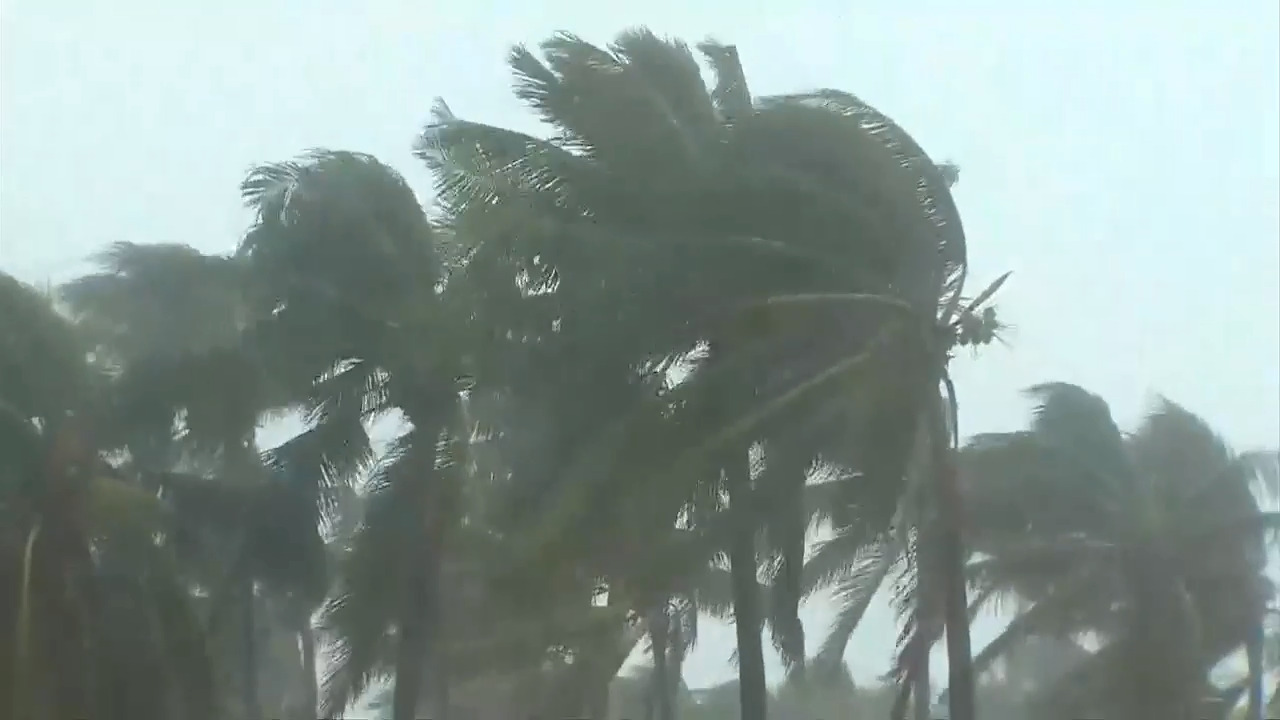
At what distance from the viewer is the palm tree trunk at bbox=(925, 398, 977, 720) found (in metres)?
7.96

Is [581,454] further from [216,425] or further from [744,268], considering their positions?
[216,425]

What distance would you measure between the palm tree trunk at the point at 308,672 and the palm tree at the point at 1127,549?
14.7 feet

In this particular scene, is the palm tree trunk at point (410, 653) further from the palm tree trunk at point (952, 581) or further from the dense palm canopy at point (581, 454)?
the palm tree trunk at point (952, 581)

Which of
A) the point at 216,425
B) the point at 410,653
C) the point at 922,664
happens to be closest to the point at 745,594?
the point at 922,664

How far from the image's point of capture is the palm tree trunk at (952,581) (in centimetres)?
796

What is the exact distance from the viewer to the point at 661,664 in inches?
351

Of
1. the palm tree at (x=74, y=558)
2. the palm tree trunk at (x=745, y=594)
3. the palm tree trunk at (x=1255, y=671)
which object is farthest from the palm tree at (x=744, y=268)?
the palm tree at (x=74, y=558)

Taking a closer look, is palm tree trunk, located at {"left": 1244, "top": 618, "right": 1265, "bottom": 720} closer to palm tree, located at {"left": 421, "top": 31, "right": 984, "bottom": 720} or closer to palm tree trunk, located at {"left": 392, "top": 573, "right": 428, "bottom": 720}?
palm tree, located at {"left": 421, "top": 31, "right": 984, "bottom": 720}

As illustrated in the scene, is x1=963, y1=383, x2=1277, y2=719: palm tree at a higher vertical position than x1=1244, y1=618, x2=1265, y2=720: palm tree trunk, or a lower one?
higher

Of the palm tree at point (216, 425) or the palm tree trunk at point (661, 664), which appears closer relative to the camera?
the palm tree trunk at point (661, 664)

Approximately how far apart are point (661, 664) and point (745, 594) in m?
1.13

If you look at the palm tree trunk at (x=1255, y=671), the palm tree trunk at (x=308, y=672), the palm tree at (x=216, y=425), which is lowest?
the palm tree trunk at (x=1255, y=671)

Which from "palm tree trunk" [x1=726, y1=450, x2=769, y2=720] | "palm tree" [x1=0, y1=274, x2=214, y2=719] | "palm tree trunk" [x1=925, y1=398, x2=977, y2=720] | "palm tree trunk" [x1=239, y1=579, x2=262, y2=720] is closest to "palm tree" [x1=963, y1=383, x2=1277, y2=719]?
"palm tree trunk" [x1=925, y1=398, x2=977, y2=720]

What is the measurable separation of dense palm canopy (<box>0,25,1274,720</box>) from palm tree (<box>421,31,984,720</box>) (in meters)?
0.02
